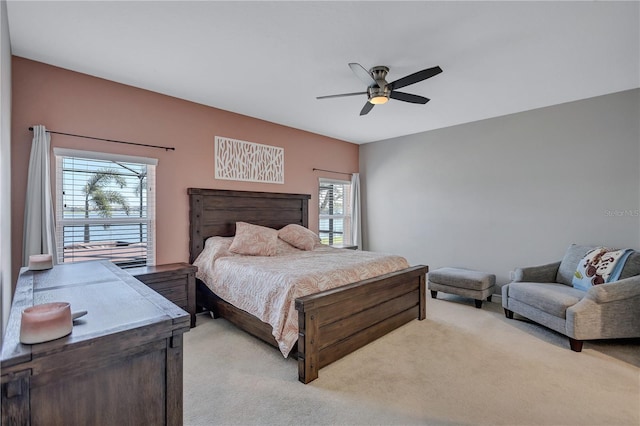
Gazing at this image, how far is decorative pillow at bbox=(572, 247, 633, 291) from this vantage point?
3123 mm

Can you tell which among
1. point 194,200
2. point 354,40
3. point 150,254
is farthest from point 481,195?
point 150,254

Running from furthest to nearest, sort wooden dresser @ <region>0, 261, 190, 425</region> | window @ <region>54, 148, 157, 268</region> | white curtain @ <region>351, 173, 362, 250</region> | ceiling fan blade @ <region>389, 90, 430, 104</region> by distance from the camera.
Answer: white curtain @ <region>351, 173, 362, 250</region> → window @ <region>54, 148, 157, 268</region> → ceiling fan blade @ <region>389, 90, 430, 104</region> → wooden dresser @ <region>0, 261, 190, 425</region>

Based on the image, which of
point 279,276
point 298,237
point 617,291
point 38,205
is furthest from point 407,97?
point 38,205

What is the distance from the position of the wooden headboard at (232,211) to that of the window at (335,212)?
650 mm

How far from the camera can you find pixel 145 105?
351 centimetres

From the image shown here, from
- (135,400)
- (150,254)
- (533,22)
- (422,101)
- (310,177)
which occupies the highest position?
(533,22)

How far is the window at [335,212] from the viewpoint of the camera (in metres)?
5.73

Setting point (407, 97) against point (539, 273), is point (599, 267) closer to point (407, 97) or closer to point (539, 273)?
point (539, 273)

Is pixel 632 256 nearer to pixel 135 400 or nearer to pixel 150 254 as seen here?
pixel 135 400

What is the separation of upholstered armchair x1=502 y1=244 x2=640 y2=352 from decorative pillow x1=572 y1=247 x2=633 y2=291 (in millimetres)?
45

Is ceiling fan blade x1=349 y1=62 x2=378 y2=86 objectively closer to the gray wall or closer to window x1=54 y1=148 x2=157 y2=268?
window x1=54 y1=148 x2=157 y2=268

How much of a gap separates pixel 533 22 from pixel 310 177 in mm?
3700

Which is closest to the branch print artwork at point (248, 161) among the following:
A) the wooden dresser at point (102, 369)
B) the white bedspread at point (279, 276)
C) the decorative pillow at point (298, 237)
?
the decorative pillow at point (298, 237)

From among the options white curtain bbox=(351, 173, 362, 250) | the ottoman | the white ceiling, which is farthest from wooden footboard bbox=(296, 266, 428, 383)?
white curtain bbox=(351, 173, 362, 250)
